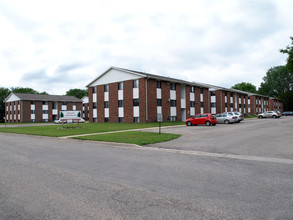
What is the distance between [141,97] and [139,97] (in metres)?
0.46

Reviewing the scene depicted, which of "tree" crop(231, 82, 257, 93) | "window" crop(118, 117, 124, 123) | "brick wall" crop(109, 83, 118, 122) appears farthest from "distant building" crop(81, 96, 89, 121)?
"tree" crop(231, 82, 257, 93)

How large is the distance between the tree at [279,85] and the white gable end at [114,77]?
77.3 metres

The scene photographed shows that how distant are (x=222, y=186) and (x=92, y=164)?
403 centimetres

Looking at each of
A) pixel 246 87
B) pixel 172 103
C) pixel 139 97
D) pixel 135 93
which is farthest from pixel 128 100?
pixel 246 87

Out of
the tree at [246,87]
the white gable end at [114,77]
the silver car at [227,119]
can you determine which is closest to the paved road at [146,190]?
the silver car at [227,119]

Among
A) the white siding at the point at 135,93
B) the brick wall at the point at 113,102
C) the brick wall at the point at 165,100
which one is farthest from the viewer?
the brick wall at the point at 113,102

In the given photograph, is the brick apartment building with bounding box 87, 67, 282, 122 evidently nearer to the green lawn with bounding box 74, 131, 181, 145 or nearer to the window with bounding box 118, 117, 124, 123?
the window with bounding box 118, 117, 124, 123

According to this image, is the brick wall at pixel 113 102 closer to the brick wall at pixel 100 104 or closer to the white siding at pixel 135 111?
the brick wall at pixel 100 104

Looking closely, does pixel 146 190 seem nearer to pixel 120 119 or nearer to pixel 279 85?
pixel 120 119

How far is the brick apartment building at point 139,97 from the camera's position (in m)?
32.1

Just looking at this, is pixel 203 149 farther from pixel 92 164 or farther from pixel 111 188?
pixel 111 188

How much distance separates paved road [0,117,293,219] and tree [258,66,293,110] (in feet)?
313

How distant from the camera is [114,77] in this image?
3631 cm

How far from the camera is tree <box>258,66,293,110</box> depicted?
87.2 meters
